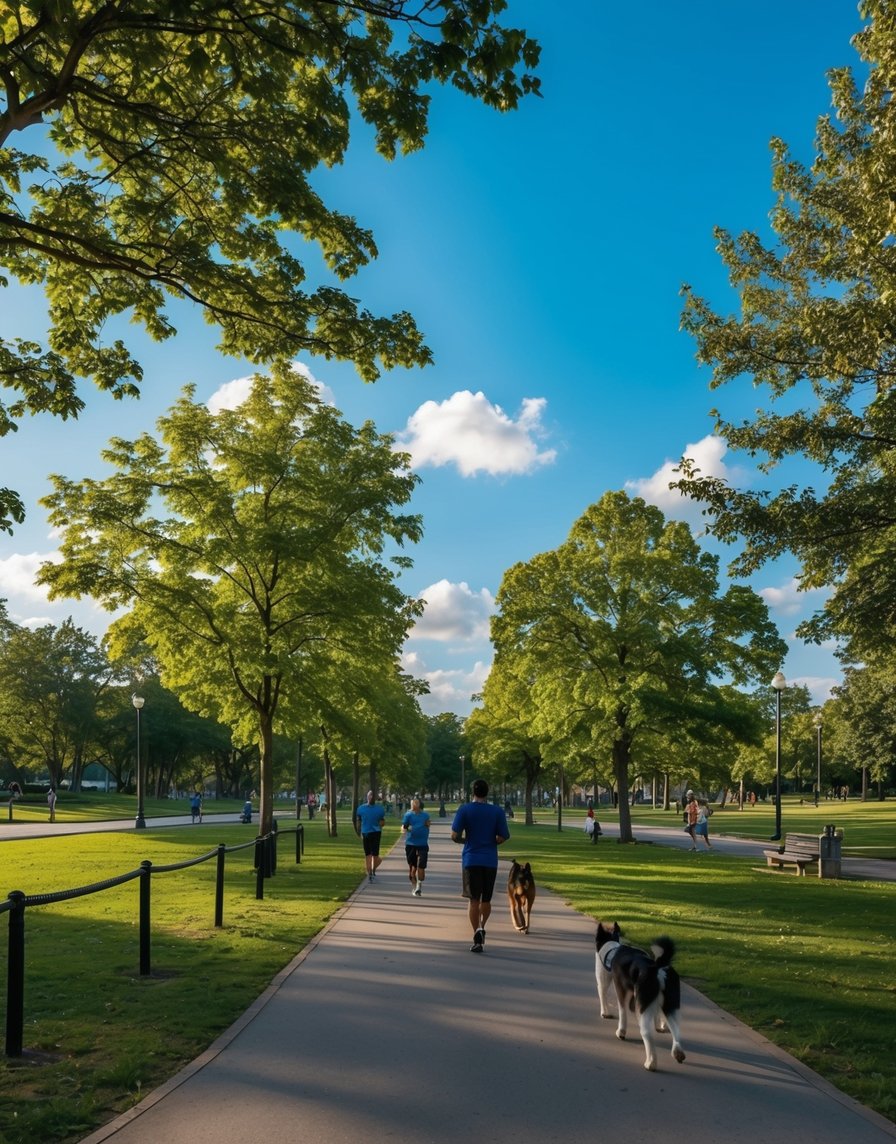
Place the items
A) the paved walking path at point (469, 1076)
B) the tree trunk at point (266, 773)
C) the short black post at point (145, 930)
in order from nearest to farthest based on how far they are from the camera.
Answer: the paved walking path at point (469, 1076), the short black post at point (145, 930), the tree trunk at point (266, 773)

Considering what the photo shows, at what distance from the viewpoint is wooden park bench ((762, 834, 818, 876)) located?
21.4m

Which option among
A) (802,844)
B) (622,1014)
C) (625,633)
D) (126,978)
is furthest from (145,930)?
(625,633)

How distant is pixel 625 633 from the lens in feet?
103

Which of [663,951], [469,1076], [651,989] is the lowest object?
[469,1076]

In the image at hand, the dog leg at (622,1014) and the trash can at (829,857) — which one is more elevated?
the dog leg at (622,1014)

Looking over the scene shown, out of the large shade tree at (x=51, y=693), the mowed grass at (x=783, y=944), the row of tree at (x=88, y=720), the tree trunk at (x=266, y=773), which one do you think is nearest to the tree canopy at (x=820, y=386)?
the mowed grass at (x=783, y=944)

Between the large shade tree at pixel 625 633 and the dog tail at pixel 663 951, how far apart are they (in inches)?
915

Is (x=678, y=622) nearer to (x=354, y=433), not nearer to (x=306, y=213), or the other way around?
(x=354, y=433)

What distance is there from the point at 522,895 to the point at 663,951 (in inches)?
240

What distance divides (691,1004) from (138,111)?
8.77 m

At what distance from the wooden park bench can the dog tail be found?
1729 centimetres

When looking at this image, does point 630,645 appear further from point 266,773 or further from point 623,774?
point 266,773

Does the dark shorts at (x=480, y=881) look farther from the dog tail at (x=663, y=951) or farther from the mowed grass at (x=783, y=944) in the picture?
the dog tail at (x=663, y=951)

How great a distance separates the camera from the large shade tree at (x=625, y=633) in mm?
30406
